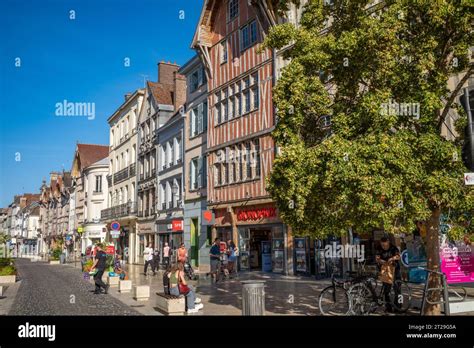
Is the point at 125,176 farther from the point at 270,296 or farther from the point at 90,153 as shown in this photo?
the point at 270,296

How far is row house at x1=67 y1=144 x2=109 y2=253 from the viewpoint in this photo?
5312 centimetres

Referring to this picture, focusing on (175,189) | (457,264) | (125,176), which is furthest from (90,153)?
(457,264)

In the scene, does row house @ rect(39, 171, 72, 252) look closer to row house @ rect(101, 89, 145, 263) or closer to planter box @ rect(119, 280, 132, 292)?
row house @ rect(101, 89, 145, 263)

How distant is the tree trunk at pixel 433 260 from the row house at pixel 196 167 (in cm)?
1822

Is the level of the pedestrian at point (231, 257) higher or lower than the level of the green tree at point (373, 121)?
lower

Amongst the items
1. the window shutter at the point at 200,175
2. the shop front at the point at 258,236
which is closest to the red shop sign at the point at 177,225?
the window shutter at the point at 200,175

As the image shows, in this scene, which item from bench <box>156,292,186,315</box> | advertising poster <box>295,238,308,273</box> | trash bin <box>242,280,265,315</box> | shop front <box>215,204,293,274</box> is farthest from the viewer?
shop front <box>215,204,293,274</box>

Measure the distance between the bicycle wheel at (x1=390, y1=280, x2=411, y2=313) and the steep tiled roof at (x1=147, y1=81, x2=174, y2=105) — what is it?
2944 centimetres

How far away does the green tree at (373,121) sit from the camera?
344 inches

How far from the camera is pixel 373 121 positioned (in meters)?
9.22

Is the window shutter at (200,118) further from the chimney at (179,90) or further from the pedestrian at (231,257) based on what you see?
the pedestrian at (231,257)

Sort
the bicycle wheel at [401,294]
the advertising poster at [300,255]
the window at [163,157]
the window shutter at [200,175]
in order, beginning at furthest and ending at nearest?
the window at [163,157] < the window shutter at [200,175] < the advertising poster at [300,255] < the bicycle wheel at [401,294]

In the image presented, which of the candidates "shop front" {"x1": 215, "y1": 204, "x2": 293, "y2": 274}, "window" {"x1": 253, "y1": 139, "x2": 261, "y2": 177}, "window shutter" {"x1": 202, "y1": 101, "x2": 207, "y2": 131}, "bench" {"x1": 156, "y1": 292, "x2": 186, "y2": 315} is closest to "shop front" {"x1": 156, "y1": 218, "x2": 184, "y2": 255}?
"shop front" {"x1": 215, "y1": 204, "x2": 293, "y2": 274}
